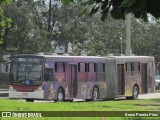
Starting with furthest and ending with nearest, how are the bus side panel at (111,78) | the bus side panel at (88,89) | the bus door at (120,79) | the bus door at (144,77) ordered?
the bus door at (144,77)
the bus door at (120,79)
the bus side panel at (111,78)
the bus side panel at (88,89)

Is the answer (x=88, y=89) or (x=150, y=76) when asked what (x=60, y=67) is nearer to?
(x=88, y=89)

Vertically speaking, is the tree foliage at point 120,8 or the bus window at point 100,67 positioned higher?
the bus window at point 100,67

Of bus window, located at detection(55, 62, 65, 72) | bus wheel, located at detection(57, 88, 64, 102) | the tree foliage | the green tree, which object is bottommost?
bus wheel, located at detection(57, 88, 64, 102)

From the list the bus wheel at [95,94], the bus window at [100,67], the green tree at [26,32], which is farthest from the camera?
the green tree at [26,32]

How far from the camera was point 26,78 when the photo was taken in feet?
81.8

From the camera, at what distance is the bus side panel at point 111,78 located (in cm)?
2880

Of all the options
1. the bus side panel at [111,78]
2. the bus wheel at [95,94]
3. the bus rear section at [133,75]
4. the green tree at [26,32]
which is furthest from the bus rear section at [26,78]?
the green tree at [26,32]

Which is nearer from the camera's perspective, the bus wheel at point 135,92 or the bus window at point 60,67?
the bus window at point 60,67

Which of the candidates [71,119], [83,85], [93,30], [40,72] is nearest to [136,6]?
[71,119]

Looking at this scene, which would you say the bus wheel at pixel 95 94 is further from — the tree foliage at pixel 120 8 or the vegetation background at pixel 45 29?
the tree foliage at pixel 120 8

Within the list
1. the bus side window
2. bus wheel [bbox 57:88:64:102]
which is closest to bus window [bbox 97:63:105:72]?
bus wheel [bbox 57:88:64:102]

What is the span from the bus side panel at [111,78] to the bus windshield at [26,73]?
5.67 meters

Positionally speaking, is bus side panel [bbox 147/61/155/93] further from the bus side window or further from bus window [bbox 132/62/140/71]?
the bus side window

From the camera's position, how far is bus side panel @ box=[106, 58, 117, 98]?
28.8 metres
